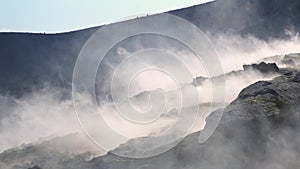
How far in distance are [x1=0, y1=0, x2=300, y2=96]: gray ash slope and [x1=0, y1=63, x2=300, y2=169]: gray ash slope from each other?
3401cm

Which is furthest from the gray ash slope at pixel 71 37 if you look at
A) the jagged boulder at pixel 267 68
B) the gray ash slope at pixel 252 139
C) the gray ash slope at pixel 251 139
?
the gray ash slope at pixel 252 139

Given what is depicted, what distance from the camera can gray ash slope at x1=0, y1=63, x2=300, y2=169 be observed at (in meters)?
16.7

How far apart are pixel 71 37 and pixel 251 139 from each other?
5474 cm

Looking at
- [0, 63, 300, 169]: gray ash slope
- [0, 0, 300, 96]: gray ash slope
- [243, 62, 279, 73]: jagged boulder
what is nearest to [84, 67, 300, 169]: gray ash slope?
[0, 63, 300, 169]: gray ash slope

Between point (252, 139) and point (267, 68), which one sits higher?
point (267, 68)

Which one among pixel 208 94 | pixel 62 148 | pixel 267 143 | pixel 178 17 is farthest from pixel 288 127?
pixel 178 17

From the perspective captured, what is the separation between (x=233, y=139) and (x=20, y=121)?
38.4 metres

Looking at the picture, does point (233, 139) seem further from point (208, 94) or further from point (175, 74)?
point (175, 74)

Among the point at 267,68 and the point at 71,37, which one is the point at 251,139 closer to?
the point at 267,68

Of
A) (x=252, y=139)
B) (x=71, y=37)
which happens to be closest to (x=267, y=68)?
(x=252, y=139)

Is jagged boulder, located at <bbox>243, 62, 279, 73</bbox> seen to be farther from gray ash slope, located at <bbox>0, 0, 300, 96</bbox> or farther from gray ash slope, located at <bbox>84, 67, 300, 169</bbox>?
gray ash slope, located at <bbox>0, 0, 300, 96</bbox>

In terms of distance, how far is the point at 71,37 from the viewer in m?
69.5

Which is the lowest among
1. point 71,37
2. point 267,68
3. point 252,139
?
point 252,139

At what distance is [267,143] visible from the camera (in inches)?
666
